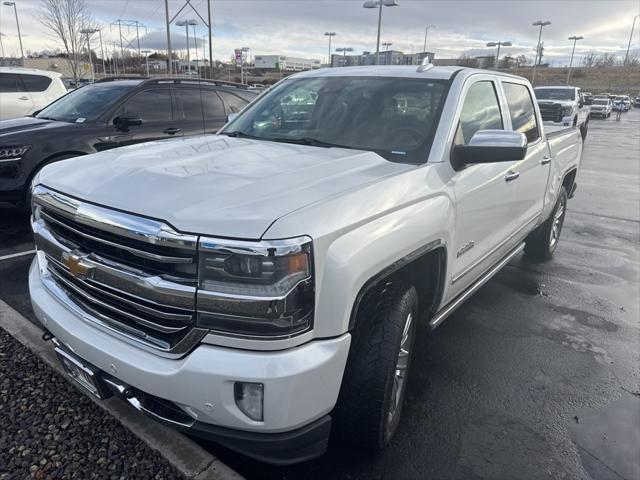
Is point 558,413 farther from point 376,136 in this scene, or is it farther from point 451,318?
point 376,136

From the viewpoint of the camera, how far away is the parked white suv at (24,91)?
11.0 m

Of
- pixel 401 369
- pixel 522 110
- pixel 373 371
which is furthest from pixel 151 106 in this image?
pixel 373 371

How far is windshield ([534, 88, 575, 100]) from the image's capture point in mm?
20109

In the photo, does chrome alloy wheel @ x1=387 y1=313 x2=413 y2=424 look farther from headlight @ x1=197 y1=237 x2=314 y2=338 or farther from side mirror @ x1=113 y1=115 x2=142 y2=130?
side mirror @ x1=113 y1=115 x2=142 y2=130

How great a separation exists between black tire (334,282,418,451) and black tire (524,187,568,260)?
12.1 feet

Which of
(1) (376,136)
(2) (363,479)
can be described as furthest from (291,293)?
(1) (376,136)

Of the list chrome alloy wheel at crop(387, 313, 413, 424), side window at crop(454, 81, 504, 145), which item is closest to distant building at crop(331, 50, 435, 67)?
side window at crop(454, 81, 504, 145)

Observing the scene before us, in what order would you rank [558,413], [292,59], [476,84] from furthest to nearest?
[292,59]
[476,84]
[558,413]

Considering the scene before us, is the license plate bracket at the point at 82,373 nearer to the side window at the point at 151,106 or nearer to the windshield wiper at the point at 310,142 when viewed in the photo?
the windshield wiper at the point at 310,142

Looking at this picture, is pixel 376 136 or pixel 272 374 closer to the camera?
pixel 272 374

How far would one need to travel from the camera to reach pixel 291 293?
183 centimetres

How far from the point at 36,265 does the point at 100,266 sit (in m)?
0.96

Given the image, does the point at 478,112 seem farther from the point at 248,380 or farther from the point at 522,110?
the point at 248,380

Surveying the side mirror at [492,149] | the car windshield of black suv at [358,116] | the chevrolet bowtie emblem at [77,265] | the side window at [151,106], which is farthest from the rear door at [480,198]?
the side window at [151,106]
